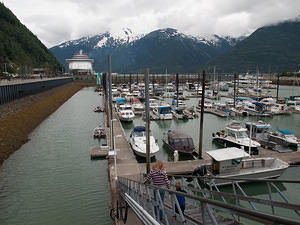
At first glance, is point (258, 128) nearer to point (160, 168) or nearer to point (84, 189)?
point (84, 189)

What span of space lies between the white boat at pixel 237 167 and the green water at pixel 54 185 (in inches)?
294

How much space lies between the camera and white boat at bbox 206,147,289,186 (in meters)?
15.1

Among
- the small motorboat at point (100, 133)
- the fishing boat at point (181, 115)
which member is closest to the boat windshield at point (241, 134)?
the small motorboat at point (100, 133)

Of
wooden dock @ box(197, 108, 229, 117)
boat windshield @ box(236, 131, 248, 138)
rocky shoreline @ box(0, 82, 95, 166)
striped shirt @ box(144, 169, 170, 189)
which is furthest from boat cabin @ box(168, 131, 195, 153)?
wooden dock @ box(197, 108, 229, 117)

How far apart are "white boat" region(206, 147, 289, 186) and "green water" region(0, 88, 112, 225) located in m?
7.48

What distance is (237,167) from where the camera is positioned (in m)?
15.4

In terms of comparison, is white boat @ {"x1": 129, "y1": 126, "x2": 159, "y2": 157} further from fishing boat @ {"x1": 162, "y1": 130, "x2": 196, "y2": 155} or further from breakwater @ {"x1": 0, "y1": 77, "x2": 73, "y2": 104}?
breakwater @ {"x1": 0, "y1": 77, "x2": 73, "y2": 104}

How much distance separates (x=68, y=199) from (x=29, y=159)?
9119 millimetres

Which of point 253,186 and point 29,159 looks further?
point 29,159

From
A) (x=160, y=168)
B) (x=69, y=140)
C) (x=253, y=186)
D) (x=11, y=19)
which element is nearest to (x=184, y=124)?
(x=69, y=140)

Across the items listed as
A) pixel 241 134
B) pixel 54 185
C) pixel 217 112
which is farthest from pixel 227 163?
pixel 217 112

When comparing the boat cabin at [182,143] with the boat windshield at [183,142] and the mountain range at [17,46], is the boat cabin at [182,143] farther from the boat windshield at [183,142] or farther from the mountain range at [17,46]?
the mountain range at [17,46]

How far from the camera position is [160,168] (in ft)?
23.6

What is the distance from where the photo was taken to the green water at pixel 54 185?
42.9ft
